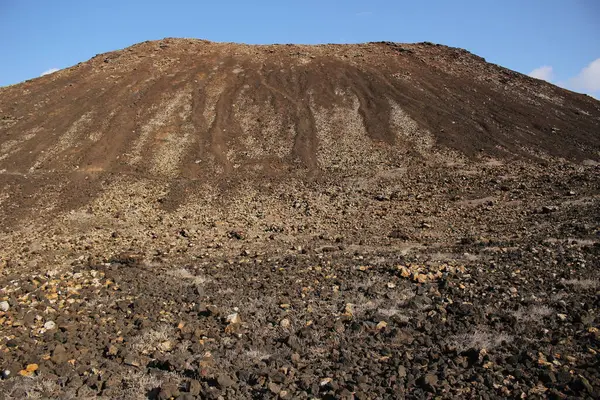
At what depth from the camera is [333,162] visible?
19594 mm

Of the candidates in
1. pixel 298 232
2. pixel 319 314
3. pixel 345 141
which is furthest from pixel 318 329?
pixel 345 141

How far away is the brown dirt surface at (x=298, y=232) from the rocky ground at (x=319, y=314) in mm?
37

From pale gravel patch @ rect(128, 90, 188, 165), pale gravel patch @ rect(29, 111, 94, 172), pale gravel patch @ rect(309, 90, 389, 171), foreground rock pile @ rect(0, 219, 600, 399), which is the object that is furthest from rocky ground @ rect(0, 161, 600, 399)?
pale gravel patch @ rect(29, 111, 94, 172)

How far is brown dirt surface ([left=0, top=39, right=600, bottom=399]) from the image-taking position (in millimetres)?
5285

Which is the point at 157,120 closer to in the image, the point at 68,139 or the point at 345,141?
the point at 68,139

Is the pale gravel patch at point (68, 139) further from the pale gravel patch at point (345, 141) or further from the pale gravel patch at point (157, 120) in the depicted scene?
the pale gravel patch at point (345, 141)

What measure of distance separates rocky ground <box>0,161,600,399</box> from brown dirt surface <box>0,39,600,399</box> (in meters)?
0.04

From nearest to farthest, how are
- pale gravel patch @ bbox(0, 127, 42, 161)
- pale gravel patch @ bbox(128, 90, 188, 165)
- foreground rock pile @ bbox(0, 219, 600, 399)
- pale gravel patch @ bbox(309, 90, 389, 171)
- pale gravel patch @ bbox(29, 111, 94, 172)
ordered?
foreground rock pile @ bbox(0, 219, 600, 399), pale gravel patch @ bbox(309, 90, 389, 171), pale gravel patch @ bbox(29, 111, 94, 172), pale gravel patch @ bbox(128, 90, 188, 165), pale gravel patch @ bbox(0, 127, 42, 161)

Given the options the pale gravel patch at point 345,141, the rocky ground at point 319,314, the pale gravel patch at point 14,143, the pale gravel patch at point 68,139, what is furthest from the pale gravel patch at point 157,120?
the rocky ground at point 319,314

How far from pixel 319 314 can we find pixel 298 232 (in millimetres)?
5577

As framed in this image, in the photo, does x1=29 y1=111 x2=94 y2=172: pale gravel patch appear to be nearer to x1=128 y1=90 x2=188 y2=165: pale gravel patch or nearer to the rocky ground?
Answer: x1=128 y1=90 x2=188 y2=165: pale gravel patch

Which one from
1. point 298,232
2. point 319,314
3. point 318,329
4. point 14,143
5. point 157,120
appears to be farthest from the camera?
point 157,120

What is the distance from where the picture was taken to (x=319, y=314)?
673cm

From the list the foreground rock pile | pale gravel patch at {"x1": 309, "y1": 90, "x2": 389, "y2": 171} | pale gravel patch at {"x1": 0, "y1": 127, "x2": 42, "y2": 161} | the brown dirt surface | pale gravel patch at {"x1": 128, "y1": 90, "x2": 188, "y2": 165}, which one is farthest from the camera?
pale gravel patch at {"x1": 0, "y1": 127, "x2": 42, "y2": 161}
